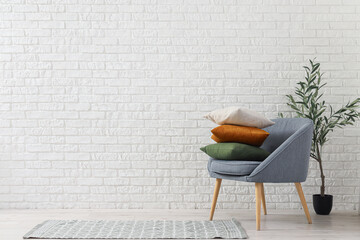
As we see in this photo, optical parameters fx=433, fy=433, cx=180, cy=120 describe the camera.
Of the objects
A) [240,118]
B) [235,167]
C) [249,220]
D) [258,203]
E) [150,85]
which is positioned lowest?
[249,220]

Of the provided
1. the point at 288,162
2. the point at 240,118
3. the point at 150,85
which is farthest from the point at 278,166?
the point at 150,85

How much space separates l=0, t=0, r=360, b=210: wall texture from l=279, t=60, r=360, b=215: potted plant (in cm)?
10

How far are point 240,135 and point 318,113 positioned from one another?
0.84 m

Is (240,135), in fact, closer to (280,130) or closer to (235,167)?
(235,167)

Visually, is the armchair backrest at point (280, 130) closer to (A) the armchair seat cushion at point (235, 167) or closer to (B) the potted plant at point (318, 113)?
(B) the potted plant at point (318, 113)

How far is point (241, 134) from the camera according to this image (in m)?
2.94

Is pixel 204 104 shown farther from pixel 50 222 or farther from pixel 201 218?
pixel 50 222

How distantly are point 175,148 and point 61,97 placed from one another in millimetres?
1037

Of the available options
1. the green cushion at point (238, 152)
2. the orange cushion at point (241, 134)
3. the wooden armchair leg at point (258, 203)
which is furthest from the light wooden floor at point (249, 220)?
the orange cushion at point (241, 134)

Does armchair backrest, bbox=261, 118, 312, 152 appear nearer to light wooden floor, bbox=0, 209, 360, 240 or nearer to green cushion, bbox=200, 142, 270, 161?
green cushion, bbox=200, 142, 270, 161

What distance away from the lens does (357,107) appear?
3.52 meters

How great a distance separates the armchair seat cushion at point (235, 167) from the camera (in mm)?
2812

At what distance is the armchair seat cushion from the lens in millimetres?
2812

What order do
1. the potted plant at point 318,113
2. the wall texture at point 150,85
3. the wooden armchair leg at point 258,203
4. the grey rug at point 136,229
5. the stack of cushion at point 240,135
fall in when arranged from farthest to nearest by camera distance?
the wall texture at point 150,85 < the potted plant at point 318,113 < the stack of cushion at point 240,135 < the wooden armchair leg at point 258,203 < the grey rug at point 136,229
